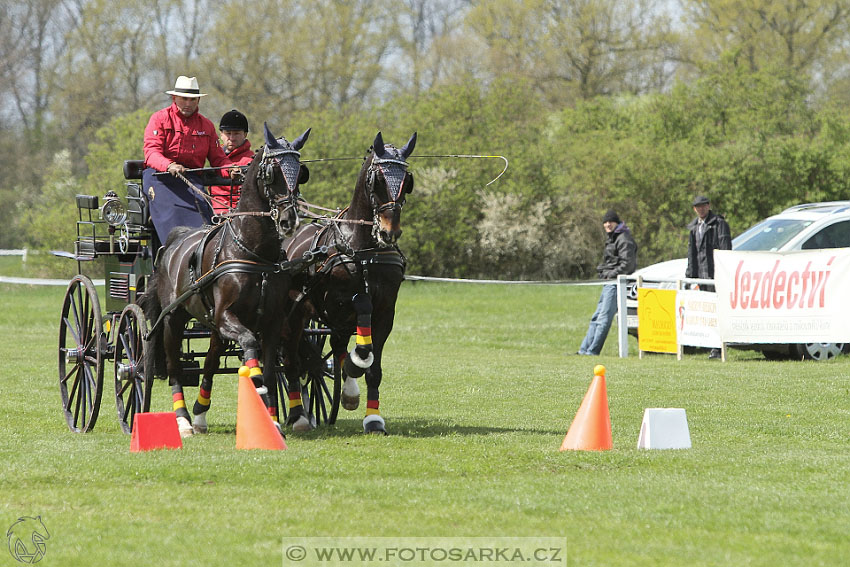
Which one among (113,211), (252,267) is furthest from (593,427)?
(113,211)

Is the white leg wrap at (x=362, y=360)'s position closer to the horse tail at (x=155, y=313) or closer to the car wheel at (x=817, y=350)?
the horse tail at (x=155, y=313)

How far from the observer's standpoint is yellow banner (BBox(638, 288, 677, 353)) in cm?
1717

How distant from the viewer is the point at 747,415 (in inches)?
415

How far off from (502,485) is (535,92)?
47.7m

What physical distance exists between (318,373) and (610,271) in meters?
8.89

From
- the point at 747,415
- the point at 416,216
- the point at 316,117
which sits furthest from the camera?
the point at 316,117

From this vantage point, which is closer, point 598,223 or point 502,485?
point 502,485

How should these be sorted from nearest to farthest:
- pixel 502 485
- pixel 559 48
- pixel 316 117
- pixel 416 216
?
pixel 502 485
pixel 416 216
pixel 316 117
pixel 559 48

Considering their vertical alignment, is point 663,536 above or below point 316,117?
below

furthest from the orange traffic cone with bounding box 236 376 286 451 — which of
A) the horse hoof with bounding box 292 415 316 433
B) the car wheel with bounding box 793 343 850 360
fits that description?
the car wheel with bounding box 793 343 850 360

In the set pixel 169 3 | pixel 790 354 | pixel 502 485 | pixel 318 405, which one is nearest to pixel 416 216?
pixel 169 3

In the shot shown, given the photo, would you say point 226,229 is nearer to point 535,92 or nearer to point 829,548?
point 829,548

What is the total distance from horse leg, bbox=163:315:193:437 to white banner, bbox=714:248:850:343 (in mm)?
8885

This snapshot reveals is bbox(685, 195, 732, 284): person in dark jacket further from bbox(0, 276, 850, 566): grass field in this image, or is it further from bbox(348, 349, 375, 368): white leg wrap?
bbox(348, 349, 375, 368): white leg wrap
